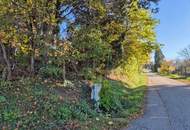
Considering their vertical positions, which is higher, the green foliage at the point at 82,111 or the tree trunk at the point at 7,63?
the tree trunk at the point at 7,63

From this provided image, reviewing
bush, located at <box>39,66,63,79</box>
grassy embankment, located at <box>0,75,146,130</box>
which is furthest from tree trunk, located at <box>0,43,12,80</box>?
bush, located at <box>39,66,63,79</box>

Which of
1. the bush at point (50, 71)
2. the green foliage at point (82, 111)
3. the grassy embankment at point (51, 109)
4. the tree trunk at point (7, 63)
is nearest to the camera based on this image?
the grassy embankment at point (51, 109)

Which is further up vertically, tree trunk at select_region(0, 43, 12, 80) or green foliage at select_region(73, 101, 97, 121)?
tree trunk at select_region(0, 43, 12, 80)

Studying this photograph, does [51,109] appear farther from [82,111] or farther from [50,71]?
[50,71]

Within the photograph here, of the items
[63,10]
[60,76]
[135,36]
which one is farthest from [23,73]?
[135,36]

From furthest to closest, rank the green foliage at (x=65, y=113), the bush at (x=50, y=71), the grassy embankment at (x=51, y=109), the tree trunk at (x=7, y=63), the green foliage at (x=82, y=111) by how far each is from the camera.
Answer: the bush at (x=50, y=71) < the tree trunk at (x=7, y=63) < the green foliage at (x=82, y=111) < the green foliage at (x=65, y=113) < the grassy embankment at (x=51, y=109)

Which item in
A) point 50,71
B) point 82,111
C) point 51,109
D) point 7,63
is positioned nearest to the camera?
point 51,109

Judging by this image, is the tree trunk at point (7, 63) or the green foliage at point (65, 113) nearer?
the green foliage at point (65, 113)

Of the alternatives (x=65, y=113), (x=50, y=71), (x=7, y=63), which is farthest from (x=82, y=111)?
(x=7, y=63)

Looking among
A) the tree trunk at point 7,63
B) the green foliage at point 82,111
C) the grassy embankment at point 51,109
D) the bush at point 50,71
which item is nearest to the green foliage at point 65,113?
the grassy embankment at point 51,109

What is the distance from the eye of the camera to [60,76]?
12.6 m

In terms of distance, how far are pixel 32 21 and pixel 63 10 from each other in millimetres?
Result: 2477

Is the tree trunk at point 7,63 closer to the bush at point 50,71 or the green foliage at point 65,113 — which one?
Result: the bush at point 50,71

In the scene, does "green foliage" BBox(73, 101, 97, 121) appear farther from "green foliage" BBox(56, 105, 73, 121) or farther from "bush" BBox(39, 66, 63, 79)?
"bush" BBox(39, 66, 63, 79)
